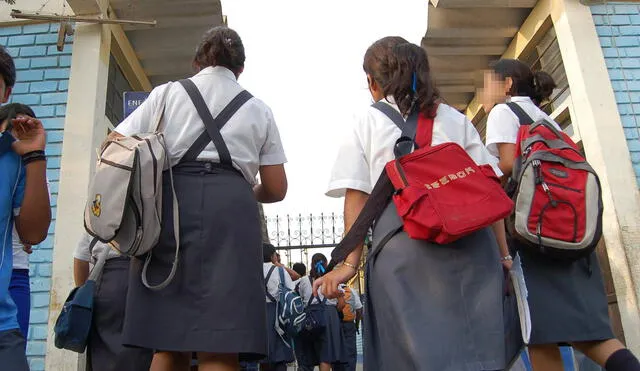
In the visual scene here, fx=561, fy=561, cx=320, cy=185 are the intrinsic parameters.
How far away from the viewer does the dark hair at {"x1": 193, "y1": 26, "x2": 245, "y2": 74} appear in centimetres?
276

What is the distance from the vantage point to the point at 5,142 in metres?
2.06

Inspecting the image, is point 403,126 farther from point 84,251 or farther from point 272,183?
point 84,251

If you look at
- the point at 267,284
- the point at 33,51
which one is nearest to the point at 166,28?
the point at 33,51

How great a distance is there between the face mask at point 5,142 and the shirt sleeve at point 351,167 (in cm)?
120

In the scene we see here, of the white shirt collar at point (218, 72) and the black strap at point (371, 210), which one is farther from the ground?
the white shirt collar at point (218, 72)

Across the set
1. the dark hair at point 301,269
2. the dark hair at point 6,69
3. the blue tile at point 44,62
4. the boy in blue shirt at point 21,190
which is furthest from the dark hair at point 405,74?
the dark hair at point 301,269

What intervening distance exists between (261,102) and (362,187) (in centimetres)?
80

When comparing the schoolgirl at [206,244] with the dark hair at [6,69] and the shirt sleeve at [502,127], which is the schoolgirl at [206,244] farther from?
the shirt sleeve at [502,127]

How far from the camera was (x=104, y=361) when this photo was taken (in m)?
3.39

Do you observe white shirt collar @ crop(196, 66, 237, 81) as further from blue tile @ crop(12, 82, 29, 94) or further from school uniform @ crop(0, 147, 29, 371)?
blue tile @ crop(12, 82, 29, 94)

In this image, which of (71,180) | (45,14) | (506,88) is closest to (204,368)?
(506,88)

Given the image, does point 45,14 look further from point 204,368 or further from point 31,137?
point 204,368

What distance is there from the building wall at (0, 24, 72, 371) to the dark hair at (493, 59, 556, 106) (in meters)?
4.31

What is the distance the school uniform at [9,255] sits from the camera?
178 cm
